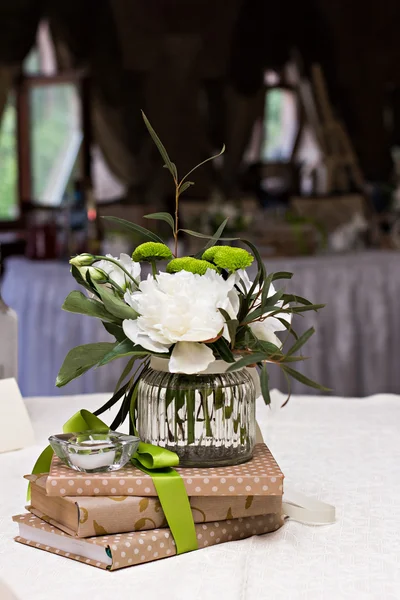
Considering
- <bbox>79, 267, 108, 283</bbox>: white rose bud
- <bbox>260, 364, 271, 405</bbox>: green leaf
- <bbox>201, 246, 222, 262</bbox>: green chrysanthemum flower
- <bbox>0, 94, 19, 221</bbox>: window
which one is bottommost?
<bbox>260, 364, 271, 405</bbox>: green leaf

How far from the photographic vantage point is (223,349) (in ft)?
3.15

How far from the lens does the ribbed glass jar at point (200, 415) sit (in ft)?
3.15

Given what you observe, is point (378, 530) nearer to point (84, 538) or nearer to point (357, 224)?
point (84, 538)

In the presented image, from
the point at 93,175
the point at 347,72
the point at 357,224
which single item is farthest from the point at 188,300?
the point at 347,72

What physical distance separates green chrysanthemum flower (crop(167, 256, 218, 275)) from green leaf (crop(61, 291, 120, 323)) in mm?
86

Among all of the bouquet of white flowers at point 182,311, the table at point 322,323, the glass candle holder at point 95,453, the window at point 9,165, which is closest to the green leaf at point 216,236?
the bouquet of white flowers at point 182,311

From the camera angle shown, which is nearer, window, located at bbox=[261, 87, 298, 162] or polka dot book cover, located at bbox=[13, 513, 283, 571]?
polka dot book cover, located at bbox=[13, 513, 283, 571]

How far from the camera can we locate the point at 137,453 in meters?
0.97

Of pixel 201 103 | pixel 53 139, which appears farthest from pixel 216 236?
pixel 201 103

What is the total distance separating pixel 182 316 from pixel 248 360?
81 mm

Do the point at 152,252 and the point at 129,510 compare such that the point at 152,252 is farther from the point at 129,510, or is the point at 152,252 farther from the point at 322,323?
the point at 322,323

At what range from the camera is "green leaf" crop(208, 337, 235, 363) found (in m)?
0.96

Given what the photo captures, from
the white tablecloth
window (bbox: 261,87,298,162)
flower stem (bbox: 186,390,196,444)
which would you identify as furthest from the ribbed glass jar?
window (bbox: 261,87,298,162)

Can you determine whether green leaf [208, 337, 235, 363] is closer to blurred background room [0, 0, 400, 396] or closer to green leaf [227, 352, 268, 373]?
green leaf [227, 352, 268, 373]
